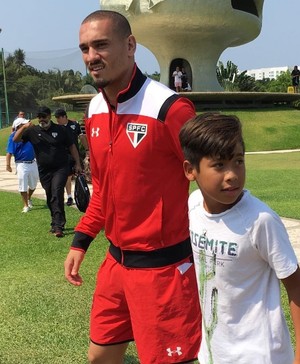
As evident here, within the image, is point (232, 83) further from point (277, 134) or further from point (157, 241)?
point (157, 241)

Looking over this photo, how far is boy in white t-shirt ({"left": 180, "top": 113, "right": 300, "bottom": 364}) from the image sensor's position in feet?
6.12

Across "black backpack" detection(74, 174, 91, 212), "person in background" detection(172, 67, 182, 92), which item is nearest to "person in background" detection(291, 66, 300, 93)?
"person in background" detection(172, 67, 182, 92)

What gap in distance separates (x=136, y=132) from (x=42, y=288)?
10.3ft

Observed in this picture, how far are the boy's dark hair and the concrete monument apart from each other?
29767 millimetres

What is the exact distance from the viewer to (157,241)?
8.33 ft

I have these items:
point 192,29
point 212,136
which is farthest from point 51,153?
point 192,29

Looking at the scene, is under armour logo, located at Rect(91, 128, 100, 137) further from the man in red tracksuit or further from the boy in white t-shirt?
the boy in white t-shirt

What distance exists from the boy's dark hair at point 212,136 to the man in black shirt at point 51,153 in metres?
5.83

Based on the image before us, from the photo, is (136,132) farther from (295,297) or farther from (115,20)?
(295,297)

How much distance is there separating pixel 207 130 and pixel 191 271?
2.87 feet

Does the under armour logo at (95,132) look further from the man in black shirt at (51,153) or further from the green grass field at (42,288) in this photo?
the man in black shirt at (51,153)

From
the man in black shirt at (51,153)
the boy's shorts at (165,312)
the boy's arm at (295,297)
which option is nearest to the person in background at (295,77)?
the man in black shirt at (51,153)

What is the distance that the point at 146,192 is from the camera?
2.52m

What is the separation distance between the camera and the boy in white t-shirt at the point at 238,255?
6.12 feet
